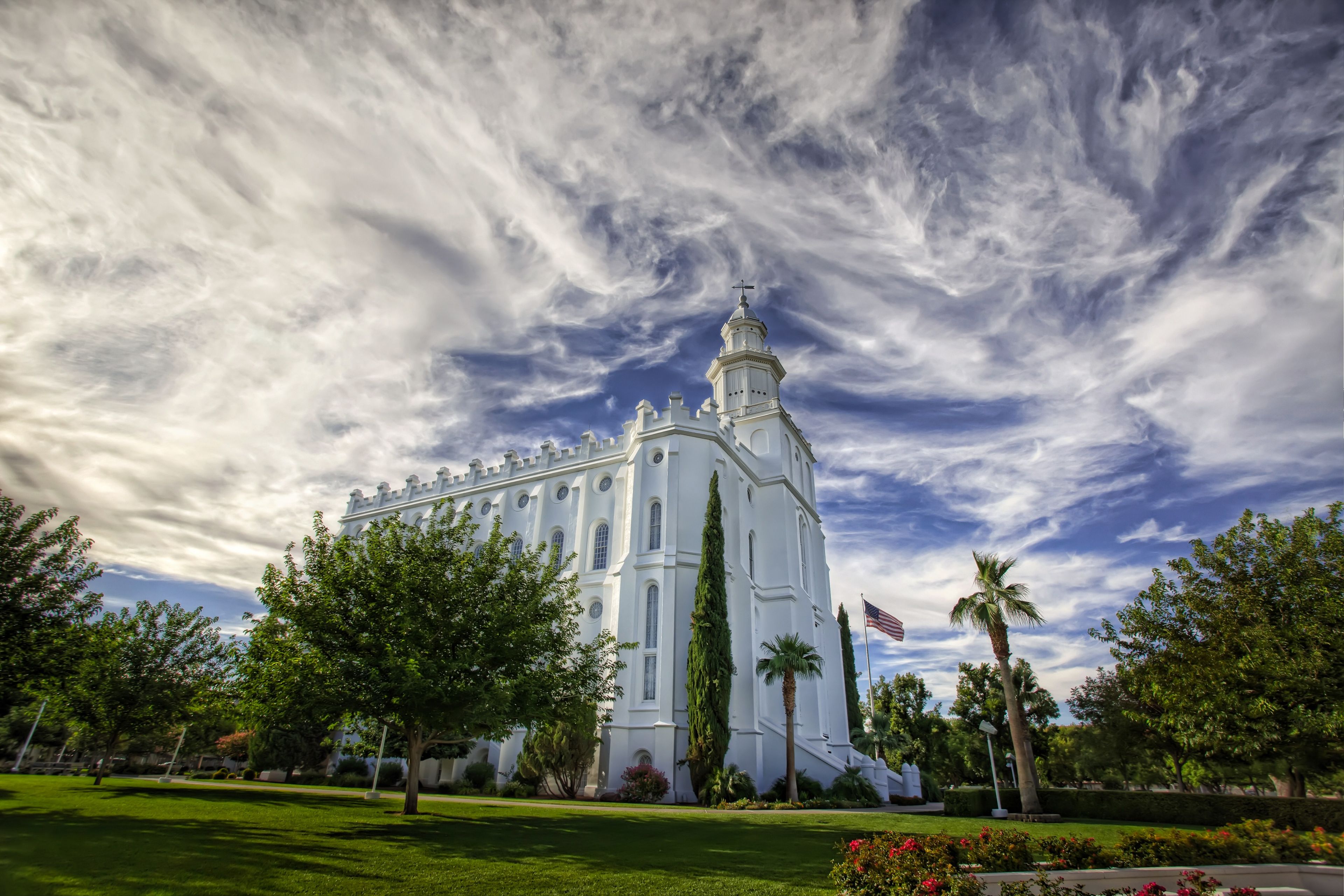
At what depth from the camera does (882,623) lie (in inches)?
1452

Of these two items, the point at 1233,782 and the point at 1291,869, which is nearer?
the point at 1291,869

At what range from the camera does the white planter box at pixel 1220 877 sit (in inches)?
317

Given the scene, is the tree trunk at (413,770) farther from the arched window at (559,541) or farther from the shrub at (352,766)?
the shrub at (352,766)

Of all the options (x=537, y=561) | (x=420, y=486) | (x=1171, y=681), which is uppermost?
(x=420, y=486)

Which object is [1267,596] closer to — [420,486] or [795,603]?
[795,603]

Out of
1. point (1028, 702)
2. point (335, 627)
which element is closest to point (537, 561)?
point (335, 627)

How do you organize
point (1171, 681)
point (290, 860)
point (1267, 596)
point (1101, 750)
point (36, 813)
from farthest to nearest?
point (1101, 750) → point (1171, 681) → point (1267, 596) → point (36, 813) → point (290, 860)

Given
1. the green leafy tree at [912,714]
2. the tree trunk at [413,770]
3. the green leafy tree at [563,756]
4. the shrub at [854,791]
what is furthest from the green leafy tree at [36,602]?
the green leafy tree at [912,714]

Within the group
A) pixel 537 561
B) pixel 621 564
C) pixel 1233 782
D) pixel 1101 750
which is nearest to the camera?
pixel 537 561

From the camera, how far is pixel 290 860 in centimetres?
1063

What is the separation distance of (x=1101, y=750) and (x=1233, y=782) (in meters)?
15.1

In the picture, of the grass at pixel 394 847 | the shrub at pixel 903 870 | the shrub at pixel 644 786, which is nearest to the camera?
the shrub at pixel 903 870

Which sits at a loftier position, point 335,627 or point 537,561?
point 537,561

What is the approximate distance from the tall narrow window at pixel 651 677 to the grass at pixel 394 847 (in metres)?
8.82
